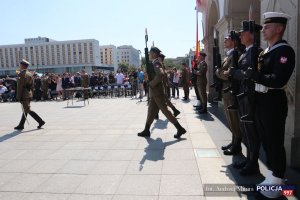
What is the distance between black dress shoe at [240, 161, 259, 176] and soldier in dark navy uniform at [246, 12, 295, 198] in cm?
69

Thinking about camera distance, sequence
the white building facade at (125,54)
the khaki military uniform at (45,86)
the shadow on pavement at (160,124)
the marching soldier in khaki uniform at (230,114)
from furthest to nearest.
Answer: the white building facade at (125,54) < the khaki military uniform at (45,86) < the shadow on pavement at (160,124) < the marching soldier in khaki uniform at (230,114)

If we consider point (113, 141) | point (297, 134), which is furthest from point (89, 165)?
point (297, 134)

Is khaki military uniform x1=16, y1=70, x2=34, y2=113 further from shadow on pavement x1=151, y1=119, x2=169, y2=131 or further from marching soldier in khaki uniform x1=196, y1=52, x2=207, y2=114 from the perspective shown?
marching soldier in khaki uniform x1=196, y1=52, x2=207, y2=114

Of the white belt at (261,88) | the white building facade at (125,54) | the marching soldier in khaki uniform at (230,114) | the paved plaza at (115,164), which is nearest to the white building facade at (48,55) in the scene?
the white building facade at (125,54)

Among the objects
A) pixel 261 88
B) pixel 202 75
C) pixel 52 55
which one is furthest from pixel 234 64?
pixel 52 55

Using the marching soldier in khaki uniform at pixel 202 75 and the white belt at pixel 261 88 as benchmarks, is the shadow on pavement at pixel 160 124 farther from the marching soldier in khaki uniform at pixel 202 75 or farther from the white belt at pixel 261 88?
the white belt at pixel 261 88

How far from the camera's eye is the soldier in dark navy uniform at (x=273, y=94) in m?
3.44

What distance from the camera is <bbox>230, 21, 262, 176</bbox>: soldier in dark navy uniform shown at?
3.79m

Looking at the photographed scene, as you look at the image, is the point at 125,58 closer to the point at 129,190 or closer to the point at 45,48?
the point at 45,48

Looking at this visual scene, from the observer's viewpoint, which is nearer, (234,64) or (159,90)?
(234,64)

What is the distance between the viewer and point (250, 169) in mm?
4438

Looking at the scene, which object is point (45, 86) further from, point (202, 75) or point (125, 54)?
point (125, 54)

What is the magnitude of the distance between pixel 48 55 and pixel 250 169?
487 ft

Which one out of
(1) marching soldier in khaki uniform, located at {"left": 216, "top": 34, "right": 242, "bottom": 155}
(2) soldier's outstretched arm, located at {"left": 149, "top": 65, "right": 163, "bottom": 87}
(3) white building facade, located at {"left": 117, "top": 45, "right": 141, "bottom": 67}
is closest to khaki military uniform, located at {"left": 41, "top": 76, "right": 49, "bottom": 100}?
(2) soldier's outstretched arm, located at {"left": 149, "top": 65, "right": 163, "bottom": 87}
